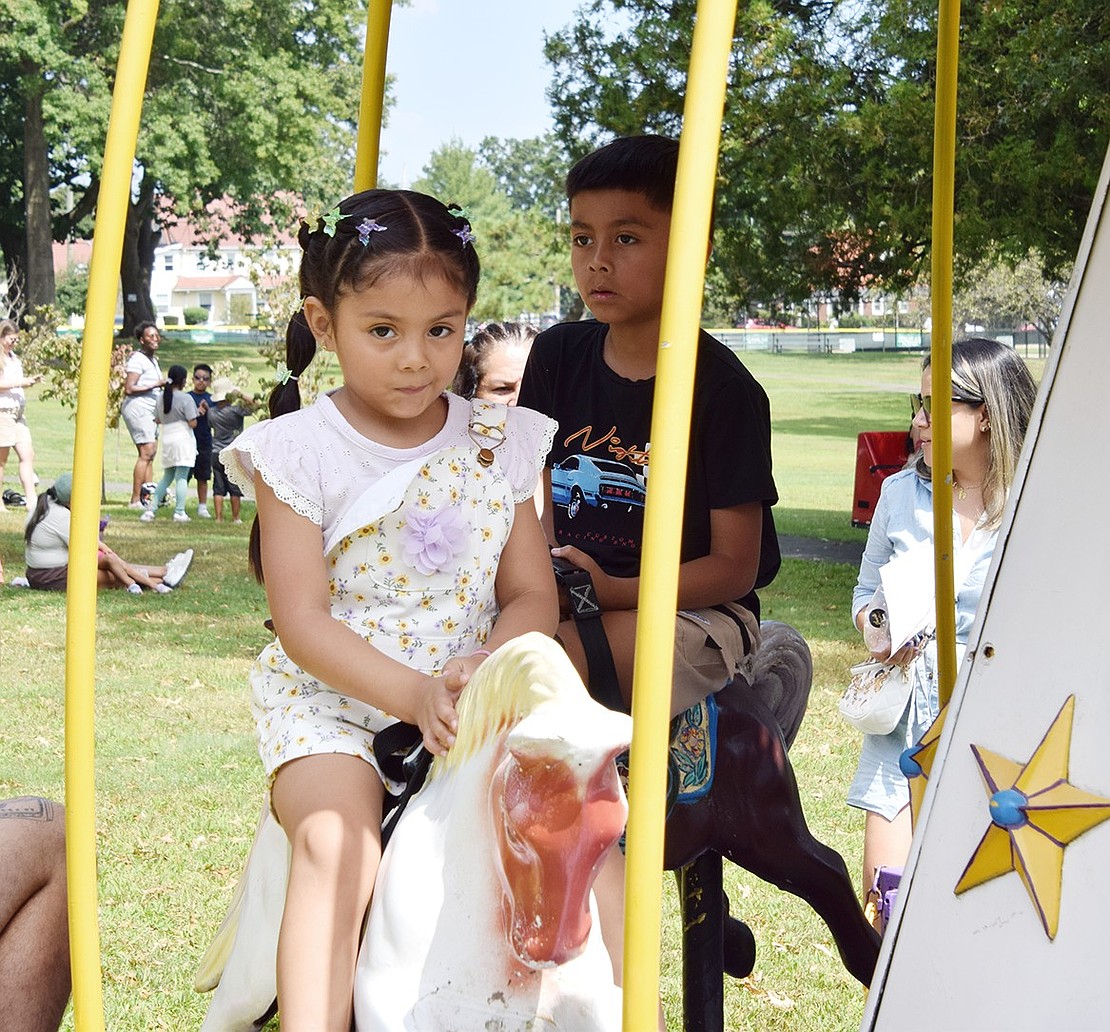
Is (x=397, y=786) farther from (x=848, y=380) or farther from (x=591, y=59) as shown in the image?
(x=848, y=380)

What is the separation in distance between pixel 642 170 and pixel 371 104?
613 mm

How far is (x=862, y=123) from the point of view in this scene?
11312 millimetres

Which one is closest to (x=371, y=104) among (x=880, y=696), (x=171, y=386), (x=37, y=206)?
(x=880, y=696)

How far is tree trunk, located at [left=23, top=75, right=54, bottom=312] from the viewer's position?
3516 cm

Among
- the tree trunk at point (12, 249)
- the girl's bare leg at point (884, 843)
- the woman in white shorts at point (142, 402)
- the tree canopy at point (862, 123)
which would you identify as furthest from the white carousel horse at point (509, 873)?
the tree trunk at point (12, 249)

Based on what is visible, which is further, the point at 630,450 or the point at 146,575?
the point at 146,575

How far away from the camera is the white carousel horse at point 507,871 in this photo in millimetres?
1756

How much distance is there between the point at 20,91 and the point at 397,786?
3693cm

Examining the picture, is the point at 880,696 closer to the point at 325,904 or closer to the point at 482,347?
the point at 482,347

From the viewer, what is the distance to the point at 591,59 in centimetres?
1387

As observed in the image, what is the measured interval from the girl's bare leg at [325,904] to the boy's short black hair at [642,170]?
1280 millimetres

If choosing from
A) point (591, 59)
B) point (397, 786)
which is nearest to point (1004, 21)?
point (591, 59)

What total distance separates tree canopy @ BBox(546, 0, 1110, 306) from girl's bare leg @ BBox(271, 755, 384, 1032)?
30.3 feet

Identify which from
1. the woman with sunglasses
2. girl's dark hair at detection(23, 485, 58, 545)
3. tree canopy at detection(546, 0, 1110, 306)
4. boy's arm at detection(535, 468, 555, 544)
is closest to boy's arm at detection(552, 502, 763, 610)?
boy's arm at detection(535, 468, 555, 544)
